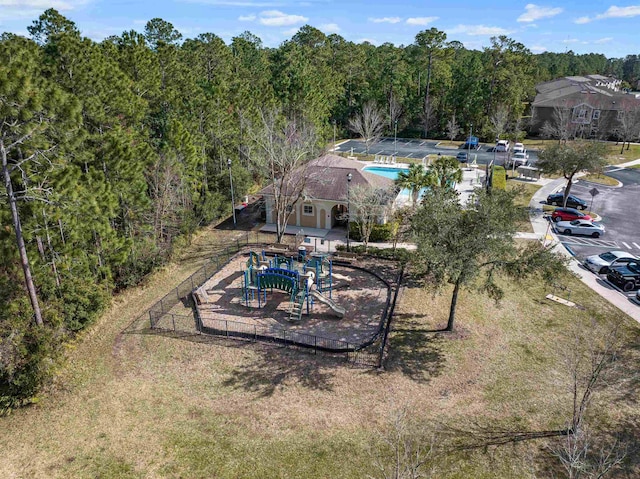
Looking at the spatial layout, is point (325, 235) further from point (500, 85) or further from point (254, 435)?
point (500, 85)

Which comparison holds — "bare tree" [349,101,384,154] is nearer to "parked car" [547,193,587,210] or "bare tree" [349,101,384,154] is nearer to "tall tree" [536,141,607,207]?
"tall tree" [536,141,607,207]

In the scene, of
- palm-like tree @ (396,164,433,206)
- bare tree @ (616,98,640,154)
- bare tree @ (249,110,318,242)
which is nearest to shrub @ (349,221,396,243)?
palm-like tree @ (396,164,433,206)

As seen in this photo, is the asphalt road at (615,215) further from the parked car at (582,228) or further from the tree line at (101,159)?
the tree line at (101,159)

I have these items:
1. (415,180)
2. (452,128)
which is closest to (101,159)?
(415,180)

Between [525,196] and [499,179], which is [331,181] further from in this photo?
[525,196]

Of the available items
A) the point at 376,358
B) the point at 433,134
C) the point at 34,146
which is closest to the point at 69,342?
the point at 34,146
